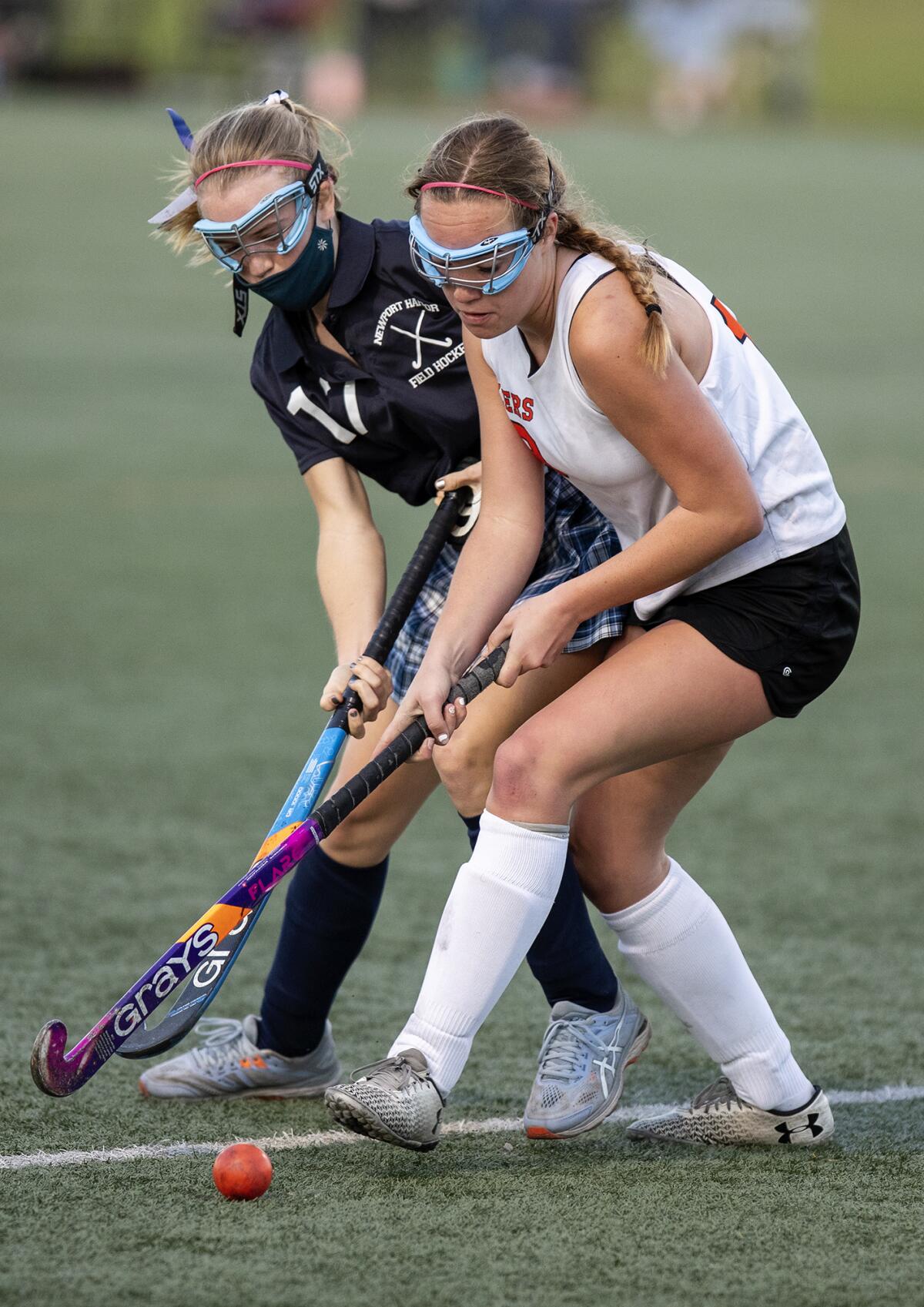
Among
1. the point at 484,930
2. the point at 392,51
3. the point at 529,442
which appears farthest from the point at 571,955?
the point at 392,51

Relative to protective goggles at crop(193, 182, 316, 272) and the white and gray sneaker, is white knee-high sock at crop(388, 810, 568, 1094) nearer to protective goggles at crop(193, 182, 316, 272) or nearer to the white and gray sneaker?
the white and gray sneaker

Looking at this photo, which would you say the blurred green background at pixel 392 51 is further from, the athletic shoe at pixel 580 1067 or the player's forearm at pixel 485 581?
the athletic shoe at pixel 580 1067

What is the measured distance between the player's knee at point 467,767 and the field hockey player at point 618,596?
0.08 ft

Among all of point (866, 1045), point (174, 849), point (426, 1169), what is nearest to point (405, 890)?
point (174, 849)

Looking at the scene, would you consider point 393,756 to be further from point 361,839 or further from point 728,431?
point 728,431

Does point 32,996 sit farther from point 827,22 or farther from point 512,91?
point 827,22

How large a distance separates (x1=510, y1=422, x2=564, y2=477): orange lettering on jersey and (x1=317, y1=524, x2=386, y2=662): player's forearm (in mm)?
417

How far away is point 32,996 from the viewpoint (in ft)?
11.4

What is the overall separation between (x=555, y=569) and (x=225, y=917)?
78 centimetres

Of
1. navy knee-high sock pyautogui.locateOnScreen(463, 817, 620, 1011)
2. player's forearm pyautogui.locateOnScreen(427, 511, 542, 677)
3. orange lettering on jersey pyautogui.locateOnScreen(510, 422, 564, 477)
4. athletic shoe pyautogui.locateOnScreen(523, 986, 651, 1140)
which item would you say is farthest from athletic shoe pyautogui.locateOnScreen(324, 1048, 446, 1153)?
orange lettering on jersey pyautogui.locateOnScreen(510, 422, 564, 477)

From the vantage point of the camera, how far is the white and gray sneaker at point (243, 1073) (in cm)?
304

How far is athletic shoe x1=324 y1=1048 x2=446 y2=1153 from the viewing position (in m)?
2.48

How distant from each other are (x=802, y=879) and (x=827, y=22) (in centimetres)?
3161

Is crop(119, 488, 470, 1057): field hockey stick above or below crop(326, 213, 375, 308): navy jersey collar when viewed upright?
below
